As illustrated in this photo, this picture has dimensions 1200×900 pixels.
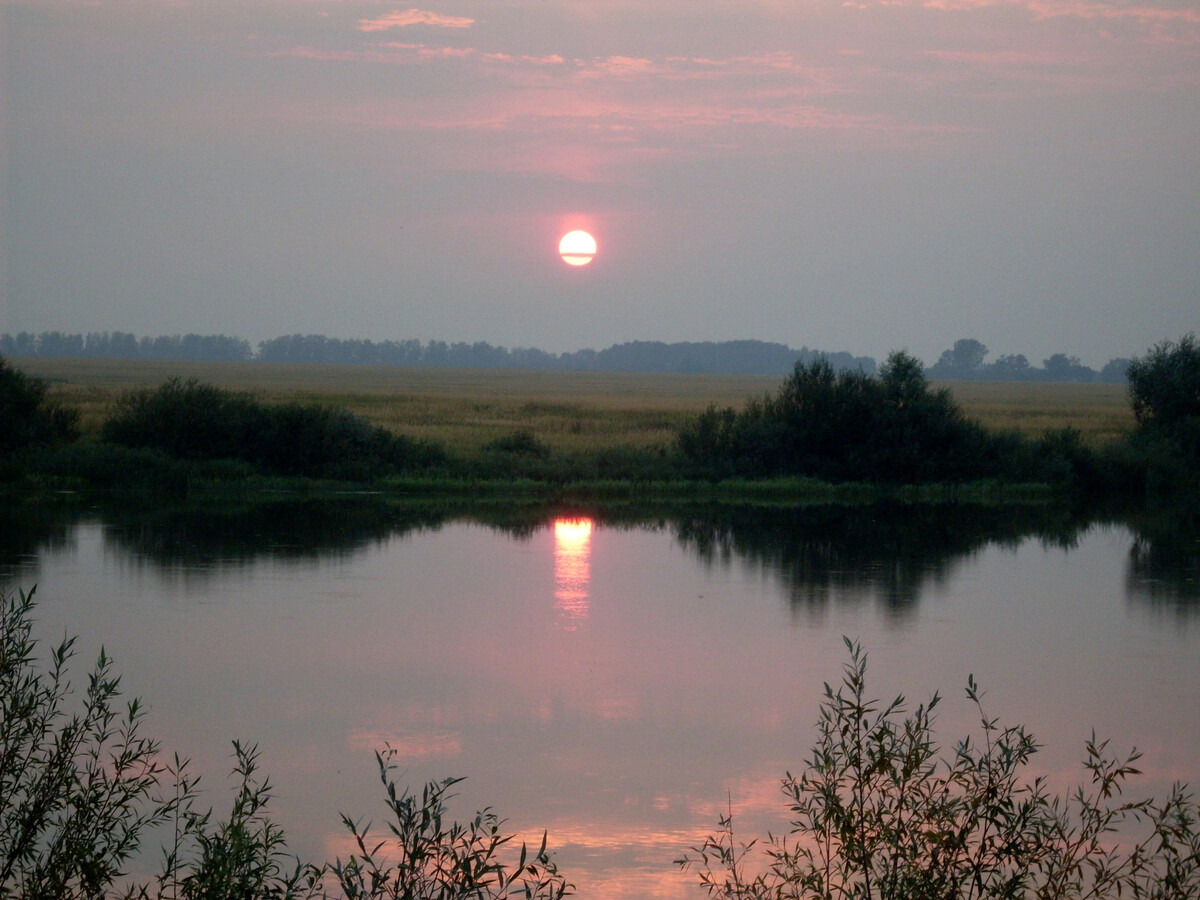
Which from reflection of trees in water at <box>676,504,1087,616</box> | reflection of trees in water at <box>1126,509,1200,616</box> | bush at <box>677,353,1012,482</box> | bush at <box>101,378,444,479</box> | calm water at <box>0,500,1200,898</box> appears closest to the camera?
calm water at <box>0,500,1200,898</box>

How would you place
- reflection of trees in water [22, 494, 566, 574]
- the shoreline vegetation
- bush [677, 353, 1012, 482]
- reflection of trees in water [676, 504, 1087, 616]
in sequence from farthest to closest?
1. bush [677, 353, 1012, 482]
2. the shoreline vegetation
3. reflection of trees in water [22, 494, 566, 574]
4. reflection of trees in water [676, 504, 1087, 616]

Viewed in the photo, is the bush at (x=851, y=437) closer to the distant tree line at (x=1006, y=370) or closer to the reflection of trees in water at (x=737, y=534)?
the reflection of trees in water at (x=737, y=534)

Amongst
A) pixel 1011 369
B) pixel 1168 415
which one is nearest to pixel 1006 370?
pixel 1011 369

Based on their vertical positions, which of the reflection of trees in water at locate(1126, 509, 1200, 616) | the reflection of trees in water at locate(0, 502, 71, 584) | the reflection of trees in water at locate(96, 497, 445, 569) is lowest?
the reflection of trees in water at locate(1126, 509, 1200, 616)

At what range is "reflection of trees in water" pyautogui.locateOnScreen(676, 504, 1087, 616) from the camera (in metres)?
14.1

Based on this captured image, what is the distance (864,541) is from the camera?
1812 cm

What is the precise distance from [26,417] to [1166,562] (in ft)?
67.3

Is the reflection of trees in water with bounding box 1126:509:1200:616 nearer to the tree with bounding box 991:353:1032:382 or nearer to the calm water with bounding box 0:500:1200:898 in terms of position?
the calm water with bounding box 0:500:1200:898

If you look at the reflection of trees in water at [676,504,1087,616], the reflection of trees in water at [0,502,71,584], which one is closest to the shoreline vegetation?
the reflection of trees in water at [676,504,1087,616]

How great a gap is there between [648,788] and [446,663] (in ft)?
11.3

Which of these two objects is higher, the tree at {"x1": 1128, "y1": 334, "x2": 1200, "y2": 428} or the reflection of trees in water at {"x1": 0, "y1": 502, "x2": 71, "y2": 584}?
the tree at {"x1": 1128, "y1": 334, "x2": 1200, "y2": 428}

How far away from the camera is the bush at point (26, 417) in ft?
77.9

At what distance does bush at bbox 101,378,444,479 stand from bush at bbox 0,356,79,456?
91 cm

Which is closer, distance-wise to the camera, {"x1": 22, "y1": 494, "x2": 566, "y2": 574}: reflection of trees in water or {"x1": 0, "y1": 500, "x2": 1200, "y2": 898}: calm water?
{"x1": 0, "y1": 500, "x2": 1200, "y2": 898}: calm water
